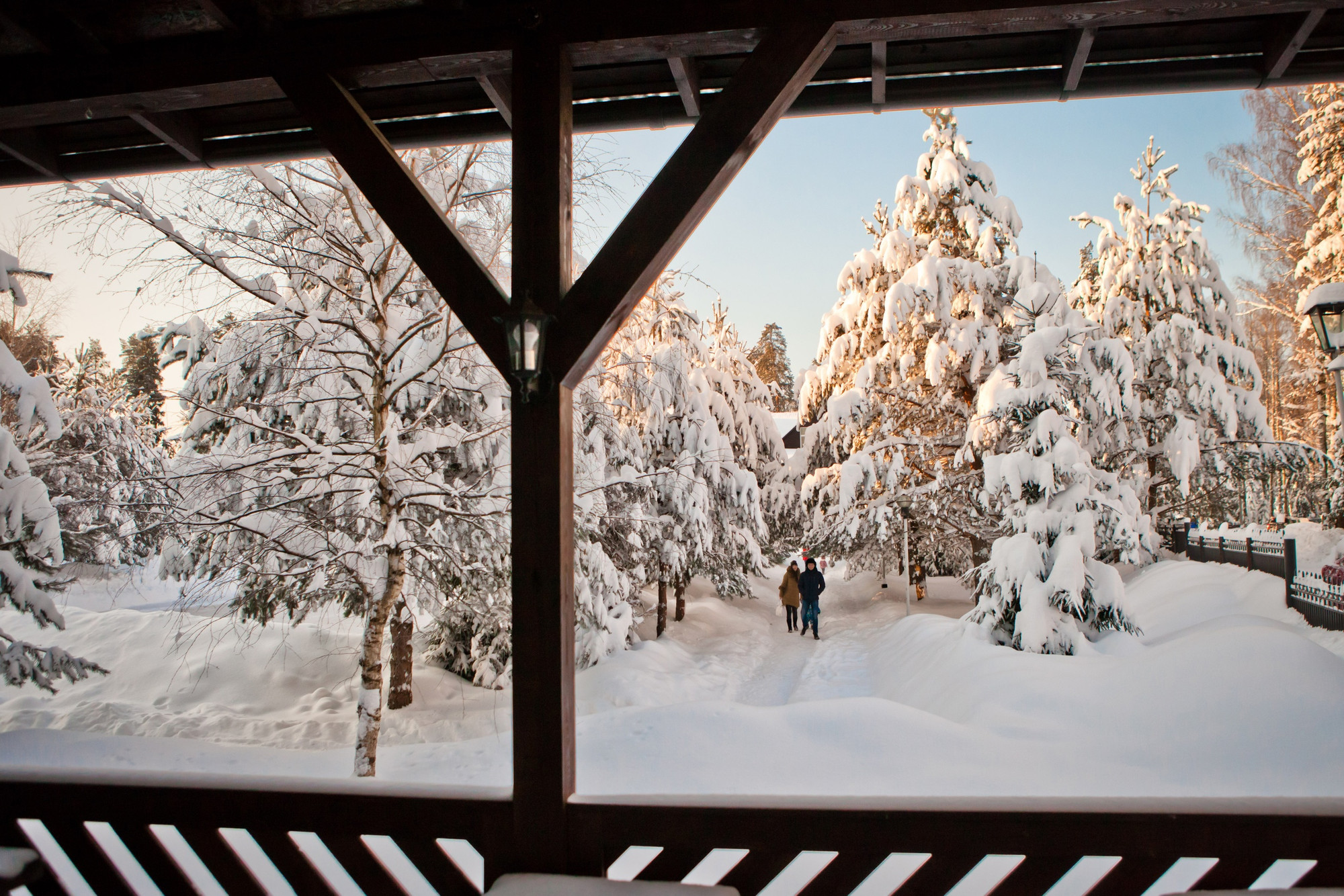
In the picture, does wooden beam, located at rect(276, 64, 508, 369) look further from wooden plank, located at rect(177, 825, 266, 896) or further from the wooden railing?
wooden plank, located at rect(177, 825, 266, 896)

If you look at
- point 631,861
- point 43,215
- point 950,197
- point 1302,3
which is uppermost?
point 950,197

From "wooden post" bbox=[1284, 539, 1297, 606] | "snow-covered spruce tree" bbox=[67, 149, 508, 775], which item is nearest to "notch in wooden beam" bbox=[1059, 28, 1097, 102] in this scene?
"snow-covered spruce tree" bbox=[67, 149, 508, 775]

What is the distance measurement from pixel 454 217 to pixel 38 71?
400 cm

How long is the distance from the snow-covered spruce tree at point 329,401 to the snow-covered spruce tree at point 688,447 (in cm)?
471

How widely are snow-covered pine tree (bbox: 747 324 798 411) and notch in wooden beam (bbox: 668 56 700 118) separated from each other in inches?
1355

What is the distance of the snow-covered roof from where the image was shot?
5723 millimetres

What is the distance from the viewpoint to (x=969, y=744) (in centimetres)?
553

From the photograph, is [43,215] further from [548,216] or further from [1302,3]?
[1302,3]

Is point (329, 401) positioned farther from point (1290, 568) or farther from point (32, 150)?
point (1290, 568)

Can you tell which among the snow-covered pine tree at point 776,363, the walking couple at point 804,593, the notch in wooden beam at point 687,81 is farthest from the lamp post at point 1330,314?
the snow-covered pine tree at point 776,363

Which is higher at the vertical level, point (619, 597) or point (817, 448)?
point (817, 448)

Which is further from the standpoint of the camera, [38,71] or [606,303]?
[38,71]

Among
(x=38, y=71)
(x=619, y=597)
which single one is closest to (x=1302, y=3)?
(x=38, y=71)

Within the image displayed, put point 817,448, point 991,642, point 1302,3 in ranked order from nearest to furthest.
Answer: point 1302,3 → point 991,642 → point 817,448
